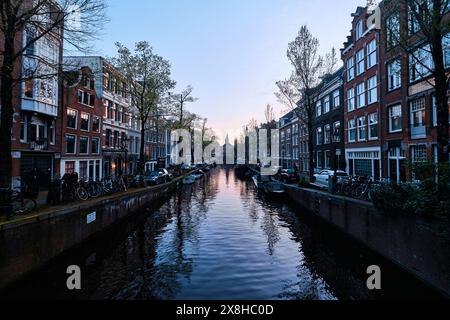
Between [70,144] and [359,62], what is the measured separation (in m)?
34.9

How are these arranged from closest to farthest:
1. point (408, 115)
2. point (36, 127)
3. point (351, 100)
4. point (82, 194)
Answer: point (82, 194), point (408, 115), point (36, 127), point (351, 100)

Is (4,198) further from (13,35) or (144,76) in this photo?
(144,76)

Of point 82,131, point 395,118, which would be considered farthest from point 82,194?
point 395,118

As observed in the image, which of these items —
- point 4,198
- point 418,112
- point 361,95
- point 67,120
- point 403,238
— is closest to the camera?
point 403,238

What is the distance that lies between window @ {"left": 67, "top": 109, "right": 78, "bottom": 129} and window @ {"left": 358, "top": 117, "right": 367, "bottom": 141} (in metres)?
33.0

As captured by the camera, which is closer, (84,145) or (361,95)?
(361,95)

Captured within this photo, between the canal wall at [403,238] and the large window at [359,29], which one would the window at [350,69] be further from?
the canal wall at [403,238]

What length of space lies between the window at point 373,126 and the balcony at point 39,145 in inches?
1289

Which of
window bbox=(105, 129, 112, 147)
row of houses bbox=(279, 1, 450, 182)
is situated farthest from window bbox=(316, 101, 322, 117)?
window bbox=(105, 129, 112, 147)

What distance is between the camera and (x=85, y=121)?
3328 centimetres

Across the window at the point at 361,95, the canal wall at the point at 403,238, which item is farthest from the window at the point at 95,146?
the window at the point at 361,95

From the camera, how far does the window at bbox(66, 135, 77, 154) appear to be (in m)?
30.0

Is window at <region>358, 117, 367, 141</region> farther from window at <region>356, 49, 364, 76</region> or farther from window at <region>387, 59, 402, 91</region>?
window at <region>387, 59, 402, 91</region>

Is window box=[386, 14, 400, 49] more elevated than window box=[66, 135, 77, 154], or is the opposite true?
window box=[386, 14, 400, 49]
